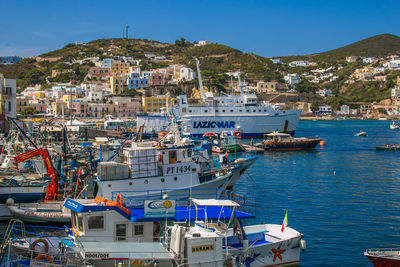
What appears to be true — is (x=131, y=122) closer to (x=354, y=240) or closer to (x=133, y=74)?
(x=133, y=74)

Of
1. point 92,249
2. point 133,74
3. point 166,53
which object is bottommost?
point 92,249

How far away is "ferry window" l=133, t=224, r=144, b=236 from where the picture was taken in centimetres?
1384

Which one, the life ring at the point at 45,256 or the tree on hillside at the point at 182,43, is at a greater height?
the tree on hillside at the point at 182,43

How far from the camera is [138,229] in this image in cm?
1388

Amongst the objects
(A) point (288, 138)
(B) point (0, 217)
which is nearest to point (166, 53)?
(A) point (288, 138)

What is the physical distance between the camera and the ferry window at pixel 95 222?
531 inches

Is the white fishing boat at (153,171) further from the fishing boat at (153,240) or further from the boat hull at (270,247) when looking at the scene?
the boat hull at (270,247)

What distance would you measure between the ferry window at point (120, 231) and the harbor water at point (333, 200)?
23.1 feet

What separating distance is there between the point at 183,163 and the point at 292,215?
712 cm

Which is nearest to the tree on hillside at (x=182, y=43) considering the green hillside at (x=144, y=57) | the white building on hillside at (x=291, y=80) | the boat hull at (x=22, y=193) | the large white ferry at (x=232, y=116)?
the green hillside at (x=144, y=57)

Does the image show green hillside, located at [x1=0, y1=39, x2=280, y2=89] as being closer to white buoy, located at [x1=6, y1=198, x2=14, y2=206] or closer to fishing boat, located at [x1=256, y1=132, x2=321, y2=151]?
fishing boat, located at [x1=256, y1=132, x2=321, y2=151]

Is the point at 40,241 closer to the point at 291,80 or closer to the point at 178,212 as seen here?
the point at 178,212

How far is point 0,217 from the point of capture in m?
21.5

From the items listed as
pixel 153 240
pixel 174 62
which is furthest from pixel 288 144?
pixel 174 62
